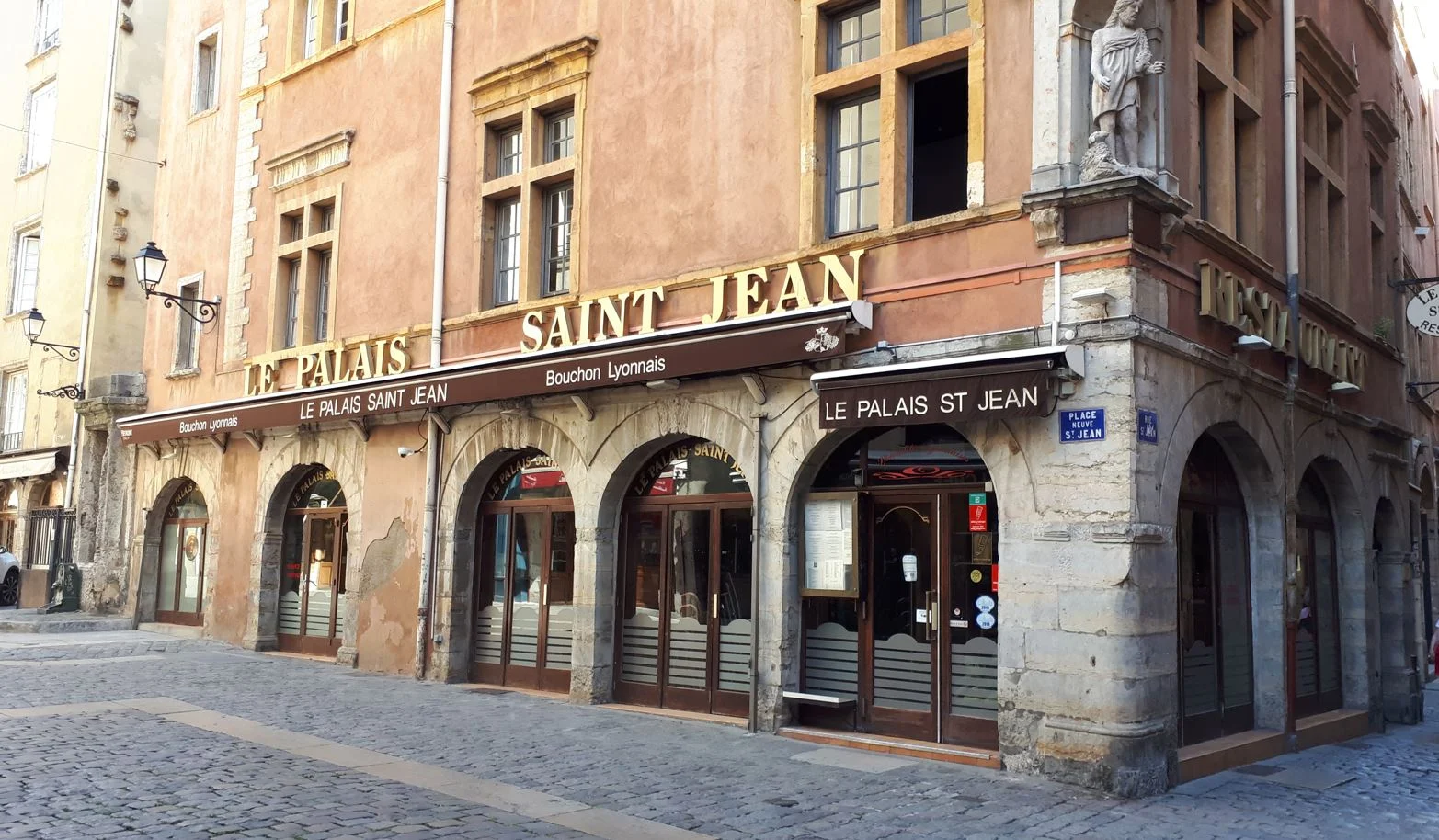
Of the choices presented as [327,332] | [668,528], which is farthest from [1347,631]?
[327,332]

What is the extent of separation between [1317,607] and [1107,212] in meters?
6.42

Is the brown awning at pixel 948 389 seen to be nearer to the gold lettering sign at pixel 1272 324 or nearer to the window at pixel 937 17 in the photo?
the gold lettering sign at pixel 1272 324

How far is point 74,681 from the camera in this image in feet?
40.0

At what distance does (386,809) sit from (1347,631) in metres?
10.2

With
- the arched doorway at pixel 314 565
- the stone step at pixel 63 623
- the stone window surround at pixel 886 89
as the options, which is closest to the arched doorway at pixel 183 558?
the stone step at pixel 63 623

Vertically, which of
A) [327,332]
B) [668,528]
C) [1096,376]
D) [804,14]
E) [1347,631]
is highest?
[804,14]

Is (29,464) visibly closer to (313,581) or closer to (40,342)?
(40,342)

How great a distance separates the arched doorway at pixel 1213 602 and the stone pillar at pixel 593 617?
5.09 metres

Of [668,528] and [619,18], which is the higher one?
[619,18]

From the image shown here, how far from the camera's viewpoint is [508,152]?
44.0ft

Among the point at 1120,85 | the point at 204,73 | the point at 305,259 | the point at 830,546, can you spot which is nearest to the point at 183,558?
the point at 305,259

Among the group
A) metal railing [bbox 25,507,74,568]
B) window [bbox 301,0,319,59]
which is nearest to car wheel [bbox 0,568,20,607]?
metal railing [bbox 25,507,74,568]

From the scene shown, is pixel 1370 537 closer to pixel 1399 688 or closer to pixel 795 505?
pixel 1399 688

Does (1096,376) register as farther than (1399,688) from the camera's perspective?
No
